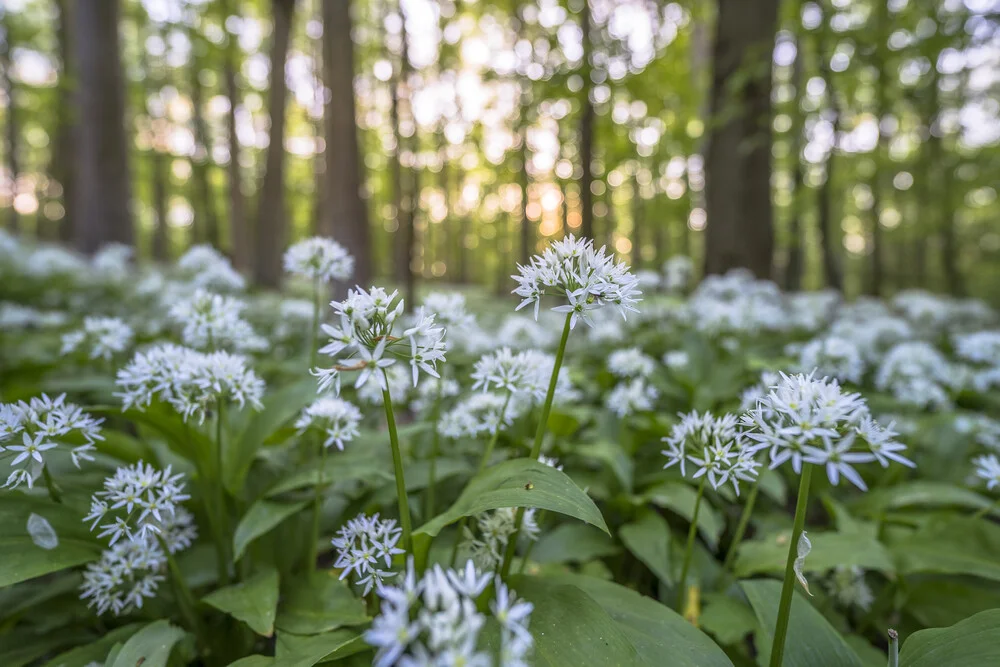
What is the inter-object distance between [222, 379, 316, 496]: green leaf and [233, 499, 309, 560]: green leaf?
0.15 meters

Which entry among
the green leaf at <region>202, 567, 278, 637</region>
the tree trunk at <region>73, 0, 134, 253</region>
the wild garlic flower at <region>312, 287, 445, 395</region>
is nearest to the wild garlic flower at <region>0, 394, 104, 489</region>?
the green leaf at <region>202, 567, 278, 637</region>

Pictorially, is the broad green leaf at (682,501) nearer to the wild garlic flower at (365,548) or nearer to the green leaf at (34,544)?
the wild garlic flower at (365,548)

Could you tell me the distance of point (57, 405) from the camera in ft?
4.78

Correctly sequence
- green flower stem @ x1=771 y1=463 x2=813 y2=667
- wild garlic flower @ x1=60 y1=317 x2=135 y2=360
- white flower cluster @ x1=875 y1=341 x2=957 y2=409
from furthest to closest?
white flower cluster @ x1=875 y1=341 x2=957 y2=409, wild garlic flower @ x1=60 y1=317 x2=135 y2=360, green flower stem @ x1=771 y1=463 x2=813 y2=667

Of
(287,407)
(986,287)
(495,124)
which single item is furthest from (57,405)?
(986,287)

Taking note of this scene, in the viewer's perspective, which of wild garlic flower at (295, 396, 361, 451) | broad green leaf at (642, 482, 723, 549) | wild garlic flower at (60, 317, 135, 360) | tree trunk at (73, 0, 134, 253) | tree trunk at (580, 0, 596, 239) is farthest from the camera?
tree trunk at (73, 0, 134, 253)

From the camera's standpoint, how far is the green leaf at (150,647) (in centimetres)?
127

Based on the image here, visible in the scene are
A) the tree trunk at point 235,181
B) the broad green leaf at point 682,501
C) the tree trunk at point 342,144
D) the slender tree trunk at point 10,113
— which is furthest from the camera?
the slender tree trunk at point 10,113

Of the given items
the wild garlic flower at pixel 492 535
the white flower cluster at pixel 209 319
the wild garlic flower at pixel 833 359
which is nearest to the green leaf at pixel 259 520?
the wild garlic flower at pixel 492 535

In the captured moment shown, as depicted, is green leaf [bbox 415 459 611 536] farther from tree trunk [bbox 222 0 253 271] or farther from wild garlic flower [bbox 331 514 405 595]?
tree trunk [bbox 222 0 253 271]

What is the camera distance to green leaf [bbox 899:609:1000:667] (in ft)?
3.77

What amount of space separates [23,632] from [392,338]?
5.22 ft

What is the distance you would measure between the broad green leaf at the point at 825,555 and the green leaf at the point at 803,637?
30cm

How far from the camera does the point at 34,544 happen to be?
1.46 metres
